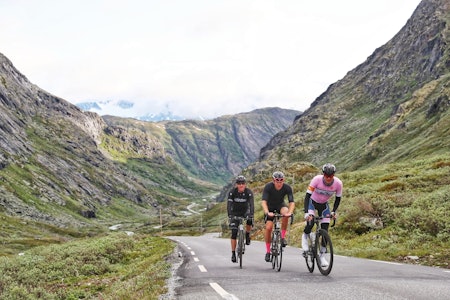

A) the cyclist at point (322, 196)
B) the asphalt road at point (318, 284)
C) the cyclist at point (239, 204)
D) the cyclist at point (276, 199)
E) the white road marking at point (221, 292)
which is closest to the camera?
Answer: the asphalt road at point (318, 284)

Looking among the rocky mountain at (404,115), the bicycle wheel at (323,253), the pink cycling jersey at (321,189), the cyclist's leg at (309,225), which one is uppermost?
the rocky mountain at (404,115)

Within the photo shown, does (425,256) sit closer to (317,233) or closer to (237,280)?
(317,233)

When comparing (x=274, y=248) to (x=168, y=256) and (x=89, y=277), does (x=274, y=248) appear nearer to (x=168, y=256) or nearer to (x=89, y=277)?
(x=89, y=277)

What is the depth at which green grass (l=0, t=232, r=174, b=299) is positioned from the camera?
13562mm

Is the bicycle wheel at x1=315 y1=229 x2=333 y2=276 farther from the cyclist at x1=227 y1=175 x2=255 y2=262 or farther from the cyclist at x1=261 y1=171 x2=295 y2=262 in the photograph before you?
the cyclist at x1=227 y1=175 x2=255 y2=262

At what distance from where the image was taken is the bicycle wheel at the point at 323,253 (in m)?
11.8

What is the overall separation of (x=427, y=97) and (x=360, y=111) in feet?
222

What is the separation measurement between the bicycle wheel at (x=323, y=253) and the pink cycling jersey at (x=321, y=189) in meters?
1.04

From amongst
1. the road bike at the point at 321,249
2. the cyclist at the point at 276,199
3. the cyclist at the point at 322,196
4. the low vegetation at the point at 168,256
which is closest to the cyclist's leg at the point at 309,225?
the cyclist at the point at 322,196

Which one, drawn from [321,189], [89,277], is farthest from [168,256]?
[321,189]

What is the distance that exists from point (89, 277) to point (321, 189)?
1417cm

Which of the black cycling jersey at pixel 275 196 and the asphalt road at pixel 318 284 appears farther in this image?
the black cycling jersey at pixel 275 196

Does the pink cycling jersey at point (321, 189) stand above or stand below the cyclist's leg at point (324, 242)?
above

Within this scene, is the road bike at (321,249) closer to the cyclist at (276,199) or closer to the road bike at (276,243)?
the road bike at (276,243)
